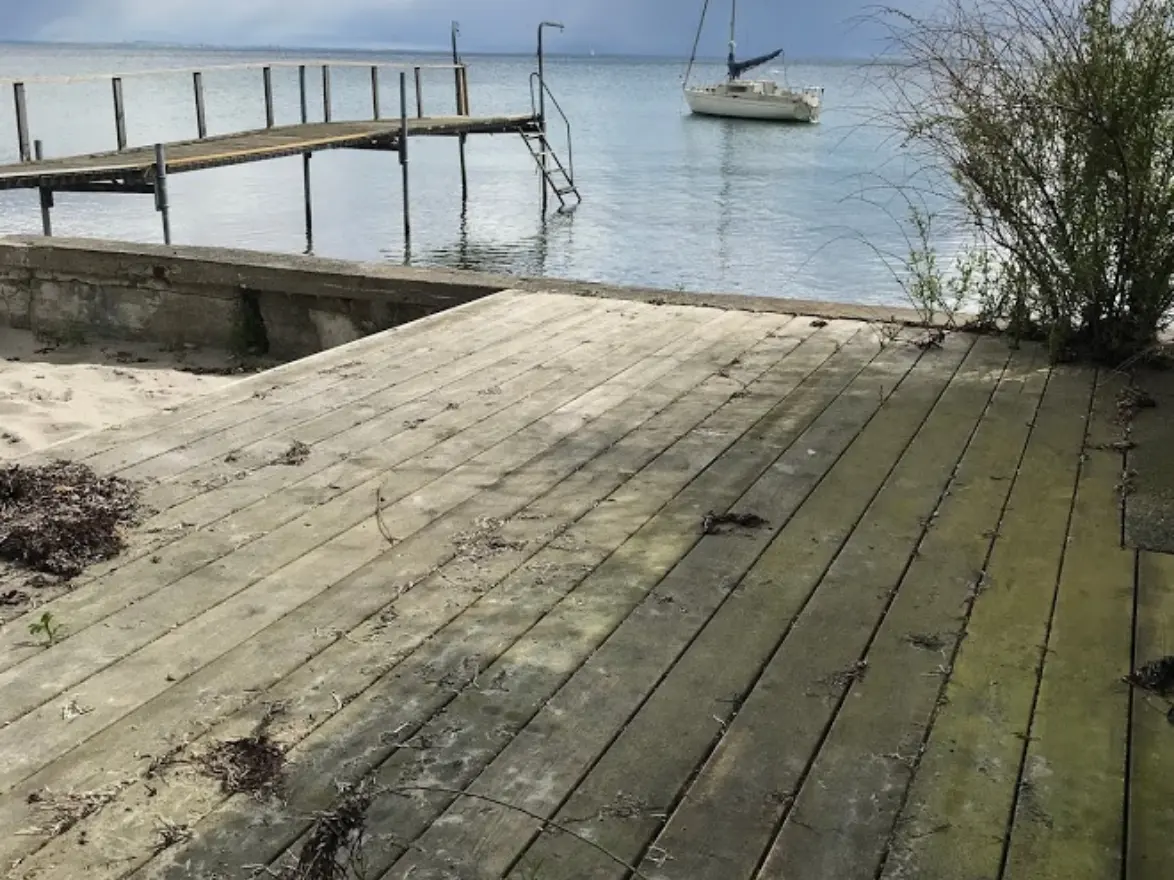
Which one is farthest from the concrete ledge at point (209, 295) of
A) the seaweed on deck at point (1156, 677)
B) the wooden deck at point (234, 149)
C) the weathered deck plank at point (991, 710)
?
the wooden deck at point (234, 149)

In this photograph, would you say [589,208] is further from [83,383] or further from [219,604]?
[219,604]

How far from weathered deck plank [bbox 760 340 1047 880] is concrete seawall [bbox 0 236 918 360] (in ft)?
8.18

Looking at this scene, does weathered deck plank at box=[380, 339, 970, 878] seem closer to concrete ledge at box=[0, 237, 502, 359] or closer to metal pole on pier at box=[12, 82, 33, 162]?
concrete ledge at box=[0, 237, 502, 359]

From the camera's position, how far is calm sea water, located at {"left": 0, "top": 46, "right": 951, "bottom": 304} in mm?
17672

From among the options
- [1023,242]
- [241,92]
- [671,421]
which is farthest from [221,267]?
[241,92]

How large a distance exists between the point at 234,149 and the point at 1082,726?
14434 millimetres

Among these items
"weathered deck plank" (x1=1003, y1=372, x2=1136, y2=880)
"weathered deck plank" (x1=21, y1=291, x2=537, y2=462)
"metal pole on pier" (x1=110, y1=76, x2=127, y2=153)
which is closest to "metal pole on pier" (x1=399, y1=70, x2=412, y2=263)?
"metal pole on pier" (x1=110, y1=76, x2=127, y2=153)

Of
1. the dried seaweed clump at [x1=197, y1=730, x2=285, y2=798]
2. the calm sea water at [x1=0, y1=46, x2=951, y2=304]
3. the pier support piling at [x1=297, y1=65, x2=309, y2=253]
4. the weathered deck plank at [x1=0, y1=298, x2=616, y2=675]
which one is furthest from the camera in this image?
the pier support piling at [x1=297, y1=65, x2=309, y2=253]

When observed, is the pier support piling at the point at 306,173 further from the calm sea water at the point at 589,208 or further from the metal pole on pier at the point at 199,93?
the metal pole on pier at the point at 199,93

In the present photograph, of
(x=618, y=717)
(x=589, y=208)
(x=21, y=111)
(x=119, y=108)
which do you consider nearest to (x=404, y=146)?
(x=119, y=108)

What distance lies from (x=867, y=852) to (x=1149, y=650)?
925 mm

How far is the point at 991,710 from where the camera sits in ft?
6.86

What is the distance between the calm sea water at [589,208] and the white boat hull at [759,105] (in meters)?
2.60

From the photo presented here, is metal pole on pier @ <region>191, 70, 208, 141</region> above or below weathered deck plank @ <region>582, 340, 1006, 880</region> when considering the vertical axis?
above
